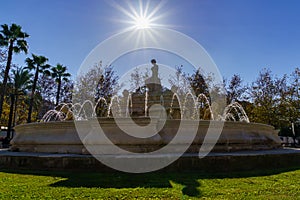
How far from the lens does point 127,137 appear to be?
22.4 ft

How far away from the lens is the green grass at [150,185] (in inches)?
162

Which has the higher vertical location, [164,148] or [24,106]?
[24,106]

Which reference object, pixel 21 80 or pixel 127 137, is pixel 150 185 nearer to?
pixel 127 137

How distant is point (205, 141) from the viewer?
24.1 feet

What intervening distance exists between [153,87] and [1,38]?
19347mm

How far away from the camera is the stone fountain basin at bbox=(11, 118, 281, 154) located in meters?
6.86

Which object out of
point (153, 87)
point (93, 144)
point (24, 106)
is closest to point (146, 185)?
point (93, 144)

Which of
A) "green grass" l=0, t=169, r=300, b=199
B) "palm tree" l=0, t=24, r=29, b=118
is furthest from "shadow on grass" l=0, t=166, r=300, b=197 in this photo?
"palm tree" l=0, t=24, r=29, b=118

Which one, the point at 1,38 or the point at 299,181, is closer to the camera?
the point at 299,181

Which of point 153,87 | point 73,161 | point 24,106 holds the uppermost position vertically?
point 24,106

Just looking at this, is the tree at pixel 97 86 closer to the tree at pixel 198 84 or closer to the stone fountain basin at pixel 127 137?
the tree at pixel 198 84

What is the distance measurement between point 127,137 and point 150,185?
7.54ft

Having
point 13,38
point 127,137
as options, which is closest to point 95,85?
point 13,38

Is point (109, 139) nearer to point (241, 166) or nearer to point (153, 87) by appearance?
point (241, 166)
